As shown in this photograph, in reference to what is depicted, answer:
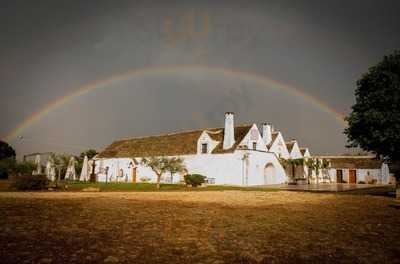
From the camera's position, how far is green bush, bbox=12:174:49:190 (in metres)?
25.3

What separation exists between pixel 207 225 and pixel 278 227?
2.01 m

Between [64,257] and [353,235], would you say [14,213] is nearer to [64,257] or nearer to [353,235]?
[64,257]

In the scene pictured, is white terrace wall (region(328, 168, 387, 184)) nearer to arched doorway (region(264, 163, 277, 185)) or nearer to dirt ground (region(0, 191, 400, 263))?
arched doorway (region(264, 163, 277, 185))

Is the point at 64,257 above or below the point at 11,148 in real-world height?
below

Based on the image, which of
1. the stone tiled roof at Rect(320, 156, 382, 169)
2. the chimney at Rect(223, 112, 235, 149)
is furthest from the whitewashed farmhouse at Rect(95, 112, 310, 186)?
the stone tiled roof at Rect(320, 156, 382, 169)

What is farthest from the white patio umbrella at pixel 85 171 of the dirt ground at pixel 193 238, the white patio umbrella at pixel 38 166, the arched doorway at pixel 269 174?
the dirt ground at pixel 193 238

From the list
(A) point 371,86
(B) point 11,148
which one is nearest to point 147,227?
(A) point 371,86

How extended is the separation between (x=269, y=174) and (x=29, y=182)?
27653 mm

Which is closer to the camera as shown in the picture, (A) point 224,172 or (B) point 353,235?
(B) point 353,235

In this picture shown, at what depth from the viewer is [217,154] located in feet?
128

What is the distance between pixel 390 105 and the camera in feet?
70.5

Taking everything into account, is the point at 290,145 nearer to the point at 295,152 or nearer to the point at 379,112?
the point at 295,152

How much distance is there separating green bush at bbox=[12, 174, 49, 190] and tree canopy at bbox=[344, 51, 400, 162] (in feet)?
77.3

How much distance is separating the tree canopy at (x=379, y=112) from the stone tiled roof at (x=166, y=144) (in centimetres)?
1723
